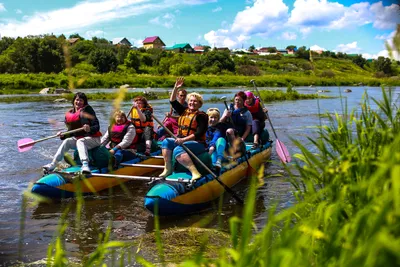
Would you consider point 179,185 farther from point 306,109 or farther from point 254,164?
point 306,109

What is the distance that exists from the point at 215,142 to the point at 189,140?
1.29 meters

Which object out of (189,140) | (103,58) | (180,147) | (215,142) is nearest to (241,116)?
(215,142)

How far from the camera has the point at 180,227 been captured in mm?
6637

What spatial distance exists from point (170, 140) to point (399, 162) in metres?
5.89

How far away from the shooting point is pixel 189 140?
7559mm

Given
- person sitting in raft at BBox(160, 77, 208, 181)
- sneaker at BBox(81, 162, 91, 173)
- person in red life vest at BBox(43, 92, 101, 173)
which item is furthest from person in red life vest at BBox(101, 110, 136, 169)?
person sitting in raft at BBox(160, 77, 208, 181)

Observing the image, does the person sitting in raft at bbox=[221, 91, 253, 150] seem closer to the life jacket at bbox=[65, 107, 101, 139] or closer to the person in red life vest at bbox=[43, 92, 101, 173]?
the person in red life vest at bbox=[43, 92, 101, 173]

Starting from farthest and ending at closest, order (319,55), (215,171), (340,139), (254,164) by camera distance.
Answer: (254,164), (215,171), (319,55), (340,139)

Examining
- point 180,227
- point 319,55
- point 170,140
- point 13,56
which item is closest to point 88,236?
point 180,227

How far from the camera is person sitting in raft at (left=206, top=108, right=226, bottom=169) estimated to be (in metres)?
8.41

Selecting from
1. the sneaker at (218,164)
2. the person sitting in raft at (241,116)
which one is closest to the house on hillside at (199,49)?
the person sitting in raft at (241,116)

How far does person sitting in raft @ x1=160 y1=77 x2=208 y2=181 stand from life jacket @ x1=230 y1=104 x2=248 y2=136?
2629 millimetres

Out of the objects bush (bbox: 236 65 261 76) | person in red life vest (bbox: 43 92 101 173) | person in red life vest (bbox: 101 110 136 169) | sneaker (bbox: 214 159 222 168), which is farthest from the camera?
bush (bbox: 236 65 261 76)

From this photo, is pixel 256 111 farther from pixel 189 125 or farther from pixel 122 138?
pixel 189 125
